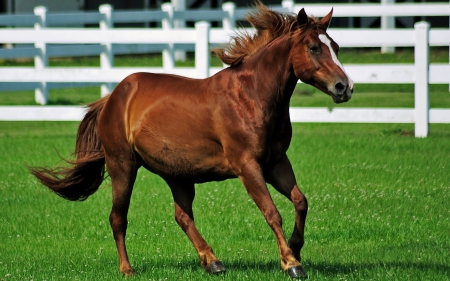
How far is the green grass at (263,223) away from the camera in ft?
23.3

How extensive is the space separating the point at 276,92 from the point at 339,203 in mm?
3460

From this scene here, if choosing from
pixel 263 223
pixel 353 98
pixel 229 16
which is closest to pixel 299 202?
pixel 263 223

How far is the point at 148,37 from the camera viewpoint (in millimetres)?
15664

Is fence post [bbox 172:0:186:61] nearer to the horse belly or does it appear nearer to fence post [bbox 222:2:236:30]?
fence post [bbox 222:2:236:30]

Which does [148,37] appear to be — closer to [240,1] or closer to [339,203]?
[339,203]

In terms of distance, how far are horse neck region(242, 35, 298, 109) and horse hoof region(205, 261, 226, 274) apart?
1211mm

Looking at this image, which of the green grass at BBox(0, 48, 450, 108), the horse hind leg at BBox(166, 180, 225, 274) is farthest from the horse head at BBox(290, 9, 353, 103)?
the green grass at BBox(0, 48, 450, 108)

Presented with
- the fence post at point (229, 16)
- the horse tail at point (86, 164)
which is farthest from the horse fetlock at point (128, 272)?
the fence post at point (229, 16)

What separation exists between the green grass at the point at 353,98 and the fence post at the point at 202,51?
353 centimetres

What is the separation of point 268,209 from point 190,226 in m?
1.01

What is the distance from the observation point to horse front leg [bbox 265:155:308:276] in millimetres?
6527

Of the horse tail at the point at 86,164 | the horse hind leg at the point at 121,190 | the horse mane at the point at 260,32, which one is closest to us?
the horse mane at the point at 260,32

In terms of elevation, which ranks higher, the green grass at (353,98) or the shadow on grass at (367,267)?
the shadow on grass at (367,267)

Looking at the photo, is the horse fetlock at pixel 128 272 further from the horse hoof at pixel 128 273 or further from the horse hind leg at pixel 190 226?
the horse hind leg at pixel 190 226
